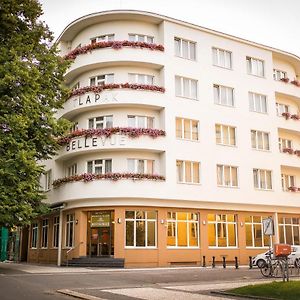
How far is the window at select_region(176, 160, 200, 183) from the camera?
34.1 m

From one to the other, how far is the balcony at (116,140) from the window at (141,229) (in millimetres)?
4499

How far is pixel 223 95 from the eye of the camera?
3775cm

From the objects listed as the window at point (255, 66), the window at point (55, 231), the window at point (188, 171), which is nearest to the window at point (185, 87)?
the window at point (188, 171)

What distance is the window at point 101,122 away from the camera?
33938mm

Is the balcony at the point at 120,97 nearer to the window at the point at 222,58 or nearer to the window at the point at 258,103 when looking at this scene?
the window at the point at 222,58

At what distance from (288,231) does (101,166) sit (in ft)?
55.2

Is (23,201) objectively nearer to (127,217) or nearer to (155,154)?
(127,217)

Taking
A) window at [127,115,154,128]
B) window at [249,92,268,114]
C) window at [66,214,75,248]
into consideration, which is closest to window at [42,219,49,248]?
window at [66,214,75,248]

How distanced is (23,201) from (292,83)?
1046 inches

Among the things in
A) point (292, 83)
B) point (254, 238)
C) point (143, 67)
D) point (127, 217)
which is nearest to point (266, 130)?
point (292, 83)

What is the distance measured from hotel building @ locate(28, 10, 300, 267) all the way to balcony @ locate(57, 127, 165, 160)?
7cm

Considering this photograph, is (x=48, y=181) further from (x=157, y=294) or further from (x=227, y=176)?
(x=157, y=294)

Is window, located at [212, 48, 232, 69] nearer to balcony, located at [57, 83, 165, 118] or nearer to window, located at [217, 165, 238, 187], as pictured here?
balcony, located at [57, 83, 165, 118]

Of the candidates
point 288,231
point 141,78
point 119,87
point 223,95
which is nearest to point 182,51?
point 141,78
